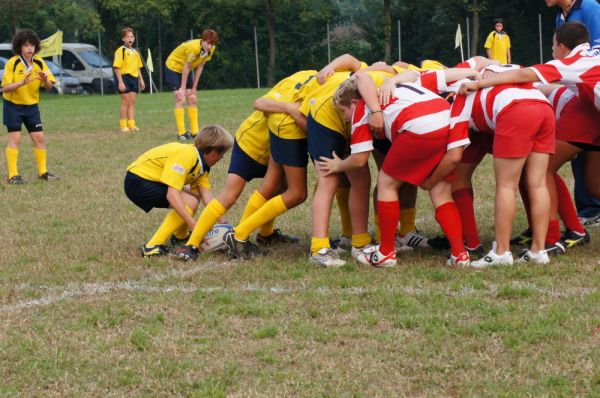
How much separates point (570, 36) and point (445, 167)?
48.8 inches

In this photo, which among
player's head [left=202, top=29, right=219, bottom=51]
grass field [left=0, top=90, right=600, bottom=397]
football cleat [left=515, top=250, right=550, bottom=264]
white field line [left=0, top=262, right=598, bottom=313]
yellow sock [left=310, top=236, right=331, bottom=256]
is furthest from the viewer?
player's head [left=202, top=29, right=219, bottom=51]

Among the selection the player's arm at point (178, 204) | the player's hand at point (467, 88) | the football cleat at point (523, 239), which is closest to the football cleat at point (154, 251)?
the player's arm at point (178, 204)

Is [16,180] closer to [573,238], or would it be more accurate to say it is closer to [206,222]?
[206,222]

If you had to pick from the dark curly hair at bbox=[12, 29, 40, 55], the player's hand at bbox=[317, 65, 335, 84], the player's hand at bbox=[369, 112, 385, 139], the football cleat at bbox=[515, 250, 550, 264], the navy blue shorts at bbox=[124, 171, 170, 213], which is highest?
the dark curly hair at bbox=[12, 29, 40, 55]

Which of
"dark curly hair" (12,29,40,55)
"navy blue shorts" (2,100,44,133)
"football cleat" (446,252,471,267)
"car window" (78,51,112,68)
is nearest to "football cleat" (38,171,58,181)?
"navy blue shorts" (2,100,44,133)

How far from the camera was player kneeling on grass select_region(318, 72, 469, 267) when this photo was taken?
6.05 metres

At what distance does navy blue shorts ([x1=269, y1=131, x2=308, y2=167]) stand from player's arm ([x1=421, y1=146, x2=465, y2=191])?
2.99ft

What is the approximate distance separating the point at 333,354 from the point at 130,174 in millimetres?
3149

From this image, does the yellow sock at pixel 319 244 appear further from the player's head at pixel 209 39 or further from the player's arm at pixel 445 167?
the player's head at pixel 209 39

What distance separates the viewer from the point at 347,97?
6191mm

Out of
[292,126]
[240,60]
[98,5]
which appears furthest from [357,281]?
[98,5]

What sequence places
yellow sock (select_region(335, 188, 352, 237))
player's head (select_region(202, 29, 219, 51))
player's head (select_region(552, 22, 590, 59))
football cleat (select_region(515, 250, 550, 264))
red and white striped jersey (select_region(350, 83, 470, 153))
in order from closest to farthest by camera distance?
red and white striped jersey (select_region(350, 83, 470, 153)) → football cleat (select_region(515, 250, 550, 264)) → player's head (select_region(552, 22, 590, 59)) → yellow sock (select_region(335, 188, 352, 237)) → player's head (select_region(202, 29, 219, 51))

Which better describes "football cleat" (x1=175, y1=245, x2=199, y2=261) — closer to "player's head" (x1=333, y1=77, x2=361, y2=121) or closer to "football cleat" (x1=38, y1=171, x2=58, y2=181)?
"player's head" (x1=333, y1=77, x2=361, y2=121)

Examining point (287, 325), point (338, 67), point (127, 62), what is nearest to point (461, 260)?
point (287, 325)
